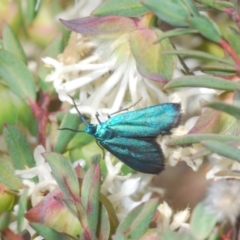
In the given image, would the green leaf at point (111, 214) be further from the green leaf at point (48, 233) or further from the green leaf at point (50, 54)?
the green leaf at point (50, 54)

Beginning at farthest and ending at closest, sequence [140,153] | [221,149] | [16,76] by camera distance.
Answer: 1. [16,76]
2. [140,153]
3. [221,149]

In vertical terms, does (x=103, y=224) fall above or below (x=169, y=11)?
below


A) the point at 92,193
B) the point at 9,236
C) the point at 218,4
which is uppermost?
the point at 218,4

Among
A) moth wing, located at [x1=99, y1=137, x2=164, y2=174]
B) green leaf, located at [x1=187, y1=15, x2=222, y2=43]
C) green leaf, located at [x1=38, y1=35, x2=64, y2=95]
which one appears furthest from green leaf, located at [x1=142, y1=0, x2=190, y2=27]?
green leaf, located at [x1=38, y1=35, x2=64, y2=95]

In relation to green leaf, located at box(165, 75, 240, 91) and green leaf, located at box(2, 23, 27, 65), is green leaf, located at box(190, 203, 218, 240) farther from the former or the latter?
green leaf, located at box(2, 23, 27, 65)

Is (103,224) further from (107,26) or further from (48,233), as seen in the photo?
(107,26)

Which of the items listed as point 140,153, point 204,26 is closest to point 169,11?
point 204,26
